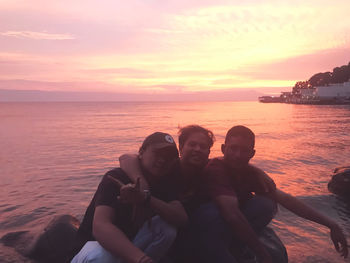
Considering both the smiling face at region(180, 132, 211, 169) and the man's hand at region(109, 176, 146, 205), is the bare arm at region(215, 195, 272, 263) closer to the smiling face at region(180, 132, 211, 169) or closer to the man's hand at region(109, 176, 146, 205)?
the smiling face at region(180, 132, 211, 169)

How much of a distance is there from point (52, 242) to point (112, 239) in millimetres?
3277

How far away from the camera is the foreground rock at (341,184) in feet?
32.7

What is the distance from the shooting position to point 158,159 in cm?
366

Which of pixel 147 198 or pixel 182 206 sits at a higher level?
pixel 147 198

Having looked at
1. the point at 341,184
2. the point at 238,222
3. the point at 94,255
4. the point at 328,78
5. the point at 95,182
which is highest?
the point at 328,78

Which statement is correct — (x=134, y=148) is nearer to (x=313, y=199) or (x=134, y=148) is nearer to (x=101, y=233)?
(x=313, y=199)

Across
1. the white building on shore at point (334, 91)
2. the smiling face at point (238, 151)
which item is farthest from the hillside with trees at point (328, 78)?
the smiling face at point (238, 151)

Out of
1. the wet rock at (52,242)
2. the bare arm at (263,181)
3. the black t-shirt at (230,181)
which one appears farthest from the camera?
the wet rock at (52,242)

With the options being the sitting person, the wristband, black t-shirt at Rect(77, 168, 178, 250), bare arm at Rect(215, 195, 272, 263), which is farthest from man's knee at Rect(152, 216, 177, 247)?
bare arm at Rect(215, 195, 272, 263)

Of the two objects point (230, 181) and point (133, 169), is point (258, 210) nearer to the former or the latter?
point (230, 181)

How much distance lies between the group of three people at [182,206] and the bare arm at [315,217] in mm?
14

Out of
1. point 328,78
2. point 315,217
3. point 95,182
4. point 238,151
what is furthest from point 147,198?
point 328,78

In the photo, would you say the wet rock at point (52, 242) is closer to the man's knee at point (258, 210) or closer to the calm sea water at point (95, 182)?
the calm sea water at point (95, 182)

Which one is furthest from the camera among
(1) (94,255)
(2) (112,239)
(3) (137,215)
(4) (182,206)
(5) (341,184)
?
(5) (341,184)
